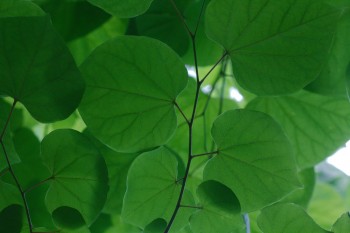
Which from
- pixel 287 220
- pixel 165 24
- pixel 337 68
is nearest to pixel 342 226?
pixel 287 220

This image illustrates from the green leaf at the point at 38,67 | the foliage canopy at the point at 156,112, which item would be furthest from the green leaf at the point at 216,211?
the green leaf at the point at 38,67

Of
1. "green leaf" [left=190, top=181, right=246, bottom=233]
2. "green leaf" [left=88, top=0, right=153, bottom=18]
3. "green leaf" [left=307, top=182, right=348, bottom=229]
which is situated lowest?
"green leaf" [left=307, top=182, right=348, bottom=229]

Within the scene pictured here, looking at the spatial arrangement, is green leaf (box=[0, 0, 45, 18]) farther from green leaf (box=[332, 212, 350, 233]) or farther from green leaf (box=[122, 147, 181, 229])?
green leaf (box=[332, 212, 350, 233])

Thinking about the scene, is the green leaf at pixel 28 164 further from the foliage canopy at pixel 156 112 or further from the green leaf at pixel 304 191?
the green leaf at pixel 304 191

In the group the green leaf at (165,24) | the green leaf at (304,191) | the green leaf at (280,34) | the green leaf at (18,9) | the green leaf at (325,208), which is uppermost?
the green leaf at (280,34)

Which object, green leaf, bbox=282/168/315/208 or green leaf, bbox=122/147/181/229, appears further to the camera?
green leaf, bbox=282/168/315/208

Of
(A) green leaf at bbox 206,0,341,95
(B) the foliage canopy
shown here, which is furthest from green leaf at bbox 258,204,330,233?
(A) green leaf at bbox 206,0,341,95
